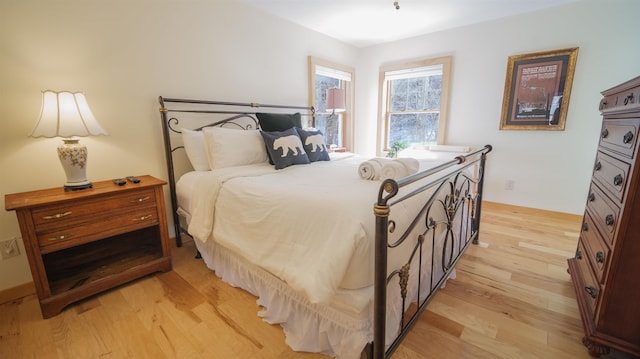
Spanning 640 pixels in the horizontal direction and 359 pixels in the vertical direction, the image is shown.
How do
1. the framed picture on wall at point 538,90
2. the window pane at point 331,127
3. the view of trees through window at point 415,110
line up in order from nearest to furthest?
the framed picture on wall at point 538,90, the view of trees through window at point 415,110, the window pane at point 331,127

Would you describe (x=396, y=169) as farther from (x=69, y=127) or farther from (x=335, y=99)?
(x=335, y=99)

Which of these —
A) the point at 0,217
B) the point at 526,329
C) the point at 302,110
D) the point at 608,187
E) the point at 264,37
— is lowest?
the point at 526,329

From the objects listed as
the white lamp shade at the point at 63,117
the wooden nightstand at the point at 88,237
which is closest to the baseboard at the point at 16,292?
the wooden nightstand at the point at 88,237

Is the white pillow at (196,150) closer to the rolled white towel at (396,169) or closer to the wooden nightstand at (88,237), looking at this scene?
the wooden nightstand at (88,237)

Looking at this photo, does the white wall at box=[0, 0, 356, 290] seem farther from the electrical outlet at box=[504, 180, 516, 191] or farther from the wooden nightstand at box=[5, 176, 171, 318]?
the electrical outlet at box=[504, 180, 516, 191]

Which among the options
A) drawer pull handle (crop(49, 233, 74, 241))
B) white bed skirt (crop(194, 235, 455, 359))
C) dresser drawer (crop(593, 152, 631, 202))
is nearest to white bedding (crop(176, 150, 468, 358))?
white bed skirt (crop(194, 235, 455, 359))

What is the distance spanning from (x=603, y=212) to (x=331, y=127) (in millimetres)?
3284

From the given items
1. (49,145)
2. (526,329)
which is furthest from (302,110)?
(526,329)

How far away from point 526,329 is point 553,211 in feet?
7.70

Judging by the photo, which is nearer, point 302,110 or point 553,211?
point 553,211

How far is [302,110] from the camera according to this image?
3545 millimetres

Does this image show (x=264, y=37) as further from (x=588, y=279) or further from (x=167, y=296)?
(x=588, y=279)

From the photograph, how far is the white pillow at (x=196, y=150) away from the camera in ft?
7.42

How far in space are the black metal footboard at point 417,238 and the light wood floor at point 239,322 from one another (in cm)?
16
